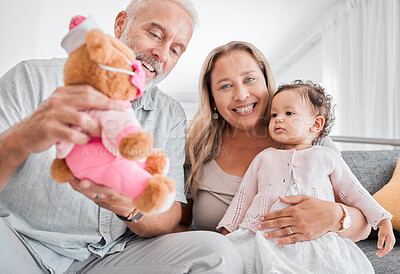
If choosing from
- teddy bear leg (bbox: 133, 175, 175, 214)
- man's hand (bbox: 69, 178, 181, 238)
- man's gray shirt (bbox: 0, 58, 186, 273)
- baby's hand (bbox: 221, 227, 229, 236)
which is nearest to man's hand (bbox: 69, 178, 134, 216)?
man's hand (bbox: 69, 178, 181, 238)

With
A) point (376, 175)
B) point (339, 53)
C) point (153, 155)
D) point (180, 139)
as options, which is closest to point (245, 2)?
point (339, 53)

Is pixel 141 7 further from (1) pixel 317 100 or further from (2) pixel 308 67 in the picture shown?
(2) pixel 308 67

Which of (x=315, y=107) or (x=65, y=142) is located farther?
(x=315, y=107)

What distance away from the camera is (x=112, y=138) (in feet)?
2.16

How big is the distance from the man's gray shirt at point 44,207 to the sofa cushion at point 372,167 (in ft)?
3.84

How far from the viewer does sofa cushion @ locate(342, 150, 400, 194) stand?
1.79 metres

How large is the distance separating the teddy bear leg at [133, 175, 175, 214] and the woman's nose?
86 cm

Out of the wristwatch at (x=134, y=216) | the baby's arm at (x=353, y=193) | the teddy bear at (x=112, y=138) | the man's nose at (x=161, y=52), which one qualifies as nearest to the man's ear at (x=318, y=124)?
the baby's arm at (x=353, y=193)

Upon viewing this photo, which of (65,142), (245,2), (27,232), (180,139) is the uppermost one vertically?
(245,2)

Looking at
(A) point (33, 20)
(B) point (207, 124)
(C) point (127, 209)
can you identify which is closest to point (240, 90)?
(B) point (207, 124)

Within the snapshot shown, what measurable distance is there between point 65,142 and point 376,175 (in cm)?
159

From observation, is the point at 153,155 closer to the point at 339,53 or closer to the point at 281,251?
the point at 281,251

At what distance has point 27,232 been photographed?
3.50 feet

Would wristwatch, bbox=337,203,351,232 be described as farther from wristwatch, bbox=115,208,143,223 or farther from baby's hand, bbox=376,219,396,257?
wristwatch, bbox=115,208,143,223
